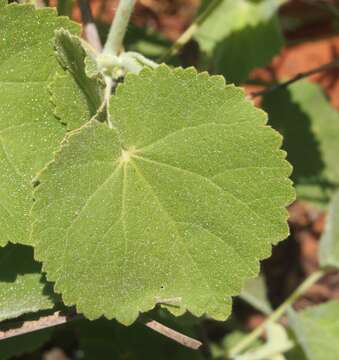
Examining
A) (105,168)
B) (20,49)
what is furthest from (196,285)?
(20,49)

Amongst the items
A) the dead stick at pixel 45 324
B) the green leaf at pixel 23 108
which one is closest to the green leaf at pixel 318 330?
→ the dead stick at pixel 45 324

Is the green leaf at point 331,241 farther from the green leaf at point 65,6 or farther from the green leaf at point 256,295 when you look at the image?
the green leaf at point 65,6

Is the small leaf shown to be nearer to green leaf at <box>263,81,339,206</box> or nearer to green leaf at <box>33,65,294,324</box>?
green leaf at <box>263,81,339,206</box>

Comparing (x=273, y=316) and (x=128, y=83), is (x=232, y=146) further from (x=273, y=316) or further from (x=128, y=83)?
(x=273, y=316)

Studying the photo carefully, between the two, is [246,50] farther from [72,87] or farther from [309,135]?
[72,87]

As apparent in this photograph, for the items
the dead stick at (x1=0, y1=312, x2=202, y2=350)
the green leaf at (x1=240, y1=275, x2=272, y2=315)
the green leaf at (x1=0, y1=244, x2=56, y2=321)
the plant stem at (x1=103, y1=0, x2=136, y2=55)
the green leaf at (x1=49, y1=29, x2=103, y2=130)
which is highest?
the plant stem at (x1=103, y1=0, x2=136, y2=55)

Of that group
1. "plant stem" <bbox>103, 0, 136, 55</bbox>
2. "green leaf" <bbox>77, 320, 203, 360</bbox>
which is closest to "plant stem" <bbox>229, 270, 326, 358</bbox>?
"green leaf" <bbox>77, 320, 203, 360</bbox>
